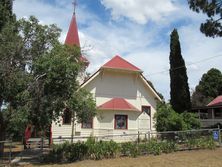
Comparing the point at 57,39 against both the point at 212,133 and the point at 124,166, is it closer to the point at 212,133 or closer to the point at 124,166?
the point at 124,166

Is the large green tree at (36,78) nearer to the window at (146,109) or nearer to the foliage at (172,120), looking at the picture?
the foliage at (172,120)

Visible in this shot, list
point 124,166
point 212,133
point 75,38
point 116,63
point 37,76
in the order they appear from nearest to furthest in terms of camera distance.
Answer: point 124,166 → point 37,76 → point 212,133 → point 116,63 → point 75,38

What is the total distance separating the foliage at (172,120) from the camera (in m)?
23.5

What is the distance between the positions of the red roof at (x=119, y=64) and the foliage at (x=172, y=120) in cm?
650

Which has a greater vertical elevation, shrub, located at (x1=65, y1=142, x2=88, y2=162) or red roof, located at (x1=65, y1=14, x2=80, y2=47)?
red roof, located at (x1=65, y1=14, x2=80, y2=47)

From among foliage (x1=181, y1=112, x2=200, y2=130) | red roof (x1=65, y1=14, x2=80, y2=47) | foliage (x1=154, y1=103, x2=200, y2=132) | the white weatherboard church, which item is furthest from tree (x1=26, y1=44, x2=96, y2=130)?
red roof (x1=65, y1=14, x2=80, y2=47)

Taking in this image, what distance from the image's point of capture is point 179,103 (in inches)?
1283

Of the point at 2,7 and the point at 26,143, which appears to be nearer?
the point at 2,7

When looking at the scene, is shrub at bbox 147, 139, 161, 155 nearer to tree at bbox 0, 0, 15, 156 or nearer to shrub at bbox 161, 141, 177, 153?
shrub at bbox 161, 141, 177, 153

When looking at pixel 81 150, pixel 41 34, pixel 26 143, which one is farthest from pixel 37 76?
pixel 26 143

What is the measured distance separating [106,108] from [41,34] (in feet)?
41.1

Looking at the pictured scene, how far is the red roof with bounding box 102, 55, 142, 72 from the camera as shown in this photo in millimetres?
30178

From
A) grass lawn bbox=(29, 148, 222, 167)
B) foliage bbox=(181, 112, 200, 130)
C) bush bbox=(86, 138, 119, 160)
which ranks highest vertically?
foliage bbox=(181, 112, 200, 130)

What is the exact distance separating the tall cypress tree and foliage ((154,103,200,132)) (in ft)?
23.7
